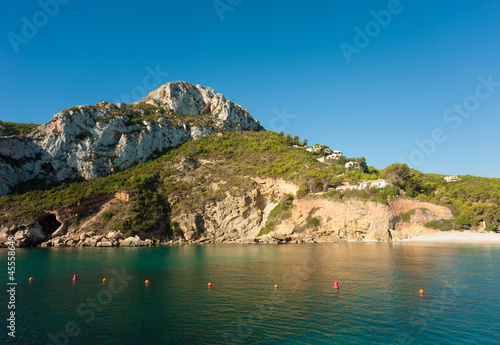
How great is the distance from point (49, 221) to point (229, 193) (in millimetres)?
44066

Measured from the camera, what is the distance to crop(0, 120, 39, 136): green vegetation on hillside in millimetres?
89444

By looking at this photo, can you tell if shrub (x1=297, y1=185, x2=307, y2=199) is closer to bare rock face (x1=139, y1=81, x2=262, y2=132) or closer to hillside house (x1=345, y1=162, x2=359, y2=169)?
hillside house (x1=345, y1=162, x2=359, y2=169)

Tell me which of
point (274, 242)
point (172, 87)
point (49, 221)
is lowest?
point (274, 242)

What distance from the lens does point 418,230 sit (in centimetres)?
6412

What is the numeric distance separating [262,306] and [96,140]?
83.3 meters

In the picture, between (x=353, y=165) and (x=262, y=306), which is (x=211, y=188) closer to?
(x=353, y=165)

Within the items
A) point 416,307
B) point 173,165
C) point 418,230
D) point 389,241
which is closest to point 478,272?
point 416,307

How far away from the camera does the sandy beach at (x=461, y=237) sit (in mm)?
55969

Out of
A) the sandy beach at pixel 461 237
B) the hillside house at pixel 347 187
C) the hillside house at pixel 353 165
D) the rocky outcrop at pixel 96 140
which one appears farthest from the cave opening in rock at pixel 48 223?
the hillside house at pixel 353 165

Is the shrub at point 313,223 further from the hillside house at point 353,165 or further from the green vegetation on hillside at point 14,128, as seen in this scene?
the green vegetation on hillside at point 14,128

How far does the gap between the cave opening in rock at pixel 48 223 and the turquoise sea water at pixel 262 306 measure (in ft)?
145

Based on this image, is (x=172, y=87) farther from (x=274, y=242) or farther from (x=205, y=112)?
(x=274, y=242)

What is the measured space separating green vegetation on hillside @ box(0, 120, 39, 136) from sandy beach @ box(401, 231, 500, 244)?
117m

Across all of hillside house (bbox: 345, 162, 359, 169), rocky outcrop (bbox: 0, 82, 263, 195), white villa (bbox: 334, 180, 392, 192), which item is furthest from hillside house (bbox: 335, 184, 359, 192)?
rocky outcrop (bbox: 0, 82, 263, 195)
